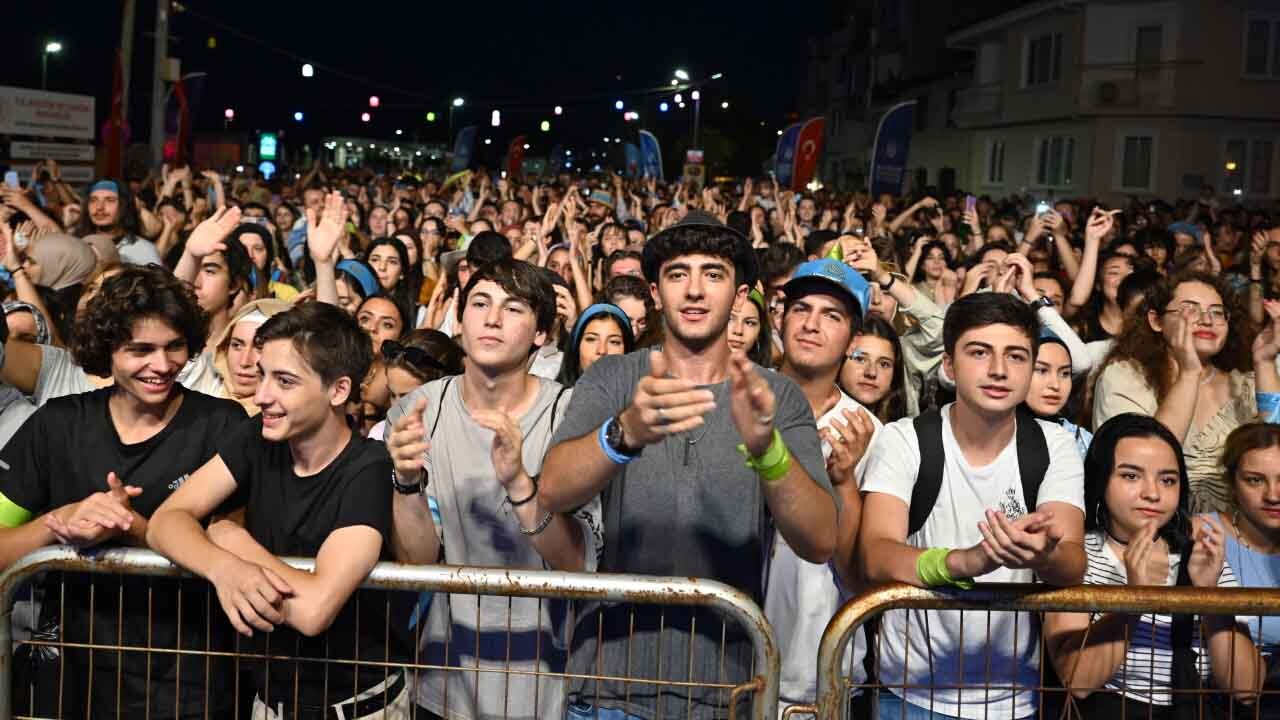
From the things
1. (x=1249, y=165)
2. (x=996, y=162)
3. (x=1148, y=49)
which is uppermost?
(x=1148, y=49)

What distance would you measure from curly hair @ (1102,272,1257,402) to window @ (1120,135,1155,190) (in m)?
32.6

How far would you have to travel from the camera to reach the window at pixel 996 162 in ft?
145

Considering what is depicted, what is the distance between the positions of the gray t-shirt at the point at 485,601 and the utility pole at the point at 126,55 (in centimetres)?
1975

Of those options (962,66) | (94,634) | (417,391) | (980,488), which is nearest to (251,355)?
(417,391)

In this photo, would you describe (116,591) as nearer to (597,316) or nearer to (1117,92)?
(597,316)

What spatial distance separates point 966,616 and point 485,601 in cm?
149

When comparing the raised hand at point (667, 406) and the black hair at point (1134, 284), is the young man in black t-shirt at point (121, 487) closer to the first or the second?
the raised hand at point (667, 406)

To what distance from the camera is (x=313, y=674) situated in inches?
147

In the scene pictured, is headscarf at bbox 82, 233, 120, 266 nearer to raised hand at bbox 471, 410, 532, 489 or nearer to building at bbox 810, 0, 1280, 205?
raised hand at bbox 471, 410, 532, 489

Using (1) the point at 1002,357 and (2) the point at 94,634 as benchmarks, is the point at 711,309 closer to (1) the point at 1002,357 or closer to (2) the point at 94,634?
(1) the point at 1002,357

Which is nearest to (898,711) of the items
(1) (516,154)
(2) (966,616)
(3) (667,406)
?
(2) (966,616)

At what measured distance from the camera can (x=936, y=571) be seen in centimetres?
342

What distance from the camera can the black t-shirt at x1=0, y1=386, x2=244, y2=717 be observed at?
3.82m

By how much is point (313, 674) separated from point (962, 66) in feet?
166
